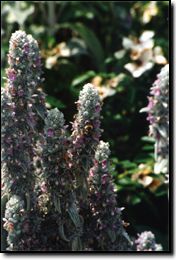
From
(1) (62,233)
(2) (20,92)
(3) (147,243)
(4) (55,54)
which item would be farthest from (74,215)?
(4) (55,54)

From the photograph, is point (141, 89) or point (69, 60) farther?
point (69, 60)

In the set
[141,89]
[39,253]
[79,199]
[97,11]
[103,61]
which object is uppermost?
[97,11]

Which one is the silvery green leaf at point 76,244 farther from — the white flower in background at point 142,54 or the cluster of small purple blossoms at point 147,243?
the white flower in background at point 142,54

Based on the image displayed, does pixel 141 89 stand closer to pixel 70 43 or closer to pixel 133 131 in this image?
pixel 133 131

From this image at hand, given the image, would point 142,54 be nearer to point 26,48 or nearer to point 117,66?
point 117,66

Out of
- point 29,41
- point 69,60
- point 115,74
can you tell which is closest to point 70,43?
point 69,60

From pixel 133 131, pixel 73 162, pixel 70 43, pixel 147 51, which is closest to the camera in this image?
pixel 73 162

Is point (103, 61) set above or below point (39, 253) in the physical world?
above
